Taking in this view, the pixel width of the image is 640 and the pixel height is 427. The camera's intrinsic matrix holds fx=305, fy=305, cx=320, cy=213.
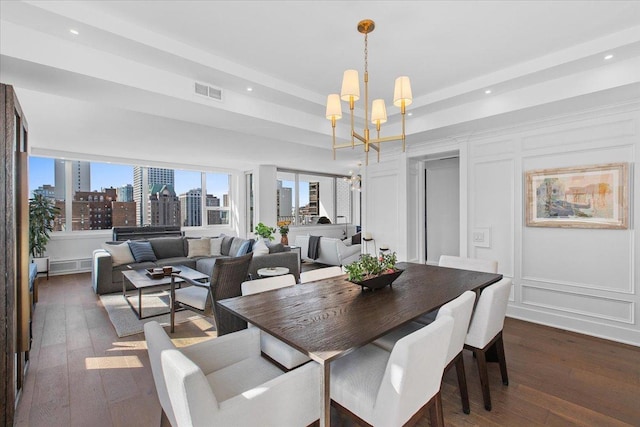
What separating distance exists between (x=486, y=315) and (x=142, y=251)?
18.2 feet

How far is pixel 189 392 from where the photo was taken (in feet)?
3.40

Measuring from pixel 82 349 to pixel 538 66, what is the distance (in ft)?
16.7

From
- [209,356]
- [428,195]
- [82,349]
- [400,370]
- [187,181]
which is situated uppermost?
[187,181]

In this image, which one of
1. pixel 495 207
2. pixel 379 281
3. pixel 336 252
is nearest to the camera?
pixel 379 281

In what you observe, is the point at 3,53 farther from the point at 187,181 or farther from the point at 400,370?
the point at 187,181

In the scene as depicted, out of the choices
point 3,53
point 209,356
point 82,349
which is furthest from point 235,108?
point 82,349

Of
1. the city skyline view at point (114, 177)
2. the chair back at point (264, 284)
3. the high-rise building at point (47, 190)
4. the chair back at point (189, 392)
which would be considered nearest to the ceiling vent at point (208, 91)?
the chair back at point (264, 284)

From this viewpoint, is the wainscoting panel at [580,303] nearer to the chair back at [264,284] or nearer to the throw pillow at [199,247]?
the chair back at [264,284]

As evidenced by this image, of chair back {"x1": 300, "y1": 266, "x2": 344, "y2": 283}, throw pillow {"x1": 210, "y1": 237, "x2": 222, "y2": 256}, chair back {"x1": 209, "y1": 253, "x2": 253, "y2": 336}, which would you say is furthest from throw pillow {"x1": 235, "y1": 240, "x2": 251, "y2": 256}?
chair back {"x1": 300, "y1": 266, "x2": 344, "y2": 283}

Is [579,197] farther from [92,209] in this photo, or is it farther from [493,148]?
[92,209]

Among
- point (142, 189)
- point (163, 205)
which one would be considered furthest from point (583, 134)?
point (142, 189)

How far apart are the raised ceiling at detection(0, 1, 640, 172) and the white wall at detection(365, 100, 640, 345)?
0.45m

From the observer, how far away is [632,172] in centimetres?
309

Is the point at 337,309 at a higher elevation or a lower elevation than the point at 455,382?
higher
